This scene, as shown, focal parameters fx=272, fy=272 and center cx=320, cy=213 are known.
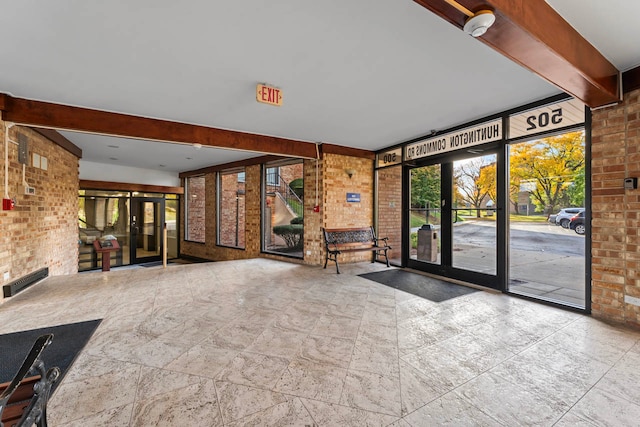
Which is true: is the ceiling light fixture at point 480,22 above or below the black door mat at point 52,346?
above

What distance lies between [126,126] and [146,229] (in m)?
5.65

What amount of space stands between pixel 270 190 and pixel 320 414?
6.15m

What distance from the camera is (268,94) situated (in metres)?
3.09

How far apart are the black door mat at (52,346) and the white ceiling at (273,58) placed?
104 inches

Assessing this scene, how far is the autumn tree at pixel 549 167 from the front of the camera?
11.7ft

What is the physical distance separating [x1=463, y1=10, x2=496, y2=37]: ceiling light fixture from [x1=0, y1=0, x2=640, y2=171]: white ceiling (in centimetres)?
46

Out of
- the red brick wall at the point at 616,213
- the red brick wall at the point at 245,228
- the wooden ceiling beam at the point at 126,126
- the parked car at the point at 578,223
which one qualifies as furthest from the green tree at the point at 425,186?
the red brick wall at the point at 245,228

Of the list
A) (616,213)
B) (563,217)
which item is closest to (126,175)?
(563,217)

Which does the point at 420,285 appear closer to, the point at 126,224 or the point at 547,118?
the point at 547,118

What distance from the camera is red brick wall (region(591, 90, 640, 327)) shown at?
2760 mm

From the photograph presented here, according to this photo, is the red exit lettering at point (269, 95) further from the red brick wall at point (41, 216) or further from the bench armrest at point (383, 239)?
the bench armrest at point (383, 239)

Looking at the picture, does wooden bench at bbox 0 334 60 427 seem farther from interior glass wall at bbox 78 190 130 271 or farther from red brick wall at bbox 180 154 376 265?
interior glass wall at bbox 78 190 130 271

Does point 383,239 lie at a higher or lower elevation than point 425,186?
lower

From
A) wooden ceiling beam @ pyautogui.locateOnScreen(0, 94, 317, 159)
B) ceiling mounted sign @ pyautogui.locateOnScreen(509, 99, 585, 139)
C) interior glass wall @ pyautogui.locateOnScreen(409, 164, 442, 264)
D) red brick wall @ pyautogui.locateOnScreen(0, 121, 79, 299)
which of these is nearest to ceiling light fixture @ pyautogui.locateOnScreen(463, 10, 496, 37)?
ceiling mounted sign @ pyautogui.locateOnScreen(509, 99, 585, 139)
